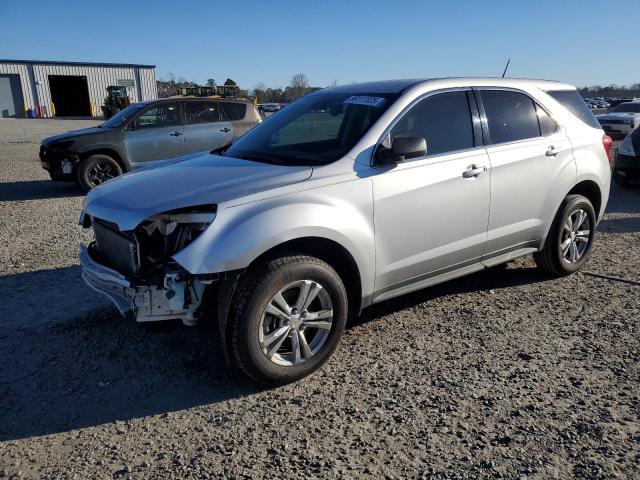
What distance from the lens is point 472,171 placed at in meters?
3.94

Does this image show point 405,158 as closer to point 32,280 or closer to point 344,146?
point 344,146

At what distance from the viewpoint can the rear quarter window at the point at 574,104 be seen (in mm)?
4898

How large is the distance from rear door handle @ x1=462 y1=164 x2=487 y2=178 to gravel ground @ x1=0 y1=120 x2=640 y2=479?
115cm

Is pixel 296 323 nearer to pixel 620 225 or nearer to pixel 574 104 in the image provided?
pixel 574 104

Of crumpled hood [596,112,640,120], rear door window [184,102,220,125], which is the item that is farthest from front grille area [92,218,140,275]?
crumpled hood [596,112,640,120]

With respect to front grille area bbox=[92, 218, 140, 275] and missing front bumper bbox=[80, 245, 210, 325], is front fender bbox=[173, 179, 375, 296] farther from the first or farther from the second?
front grille area bbox=[92, 218, 140, 275]

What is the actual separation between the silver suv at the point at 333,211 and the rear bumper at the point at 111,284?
1 cm

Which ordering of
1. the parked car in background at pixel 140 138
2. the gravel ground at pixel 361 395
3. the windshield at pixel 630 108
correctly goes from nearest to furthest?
the gravel ground at pixel 361 395 < the parked car in background at pixel 140 138 < the windshield at pixel 630 108

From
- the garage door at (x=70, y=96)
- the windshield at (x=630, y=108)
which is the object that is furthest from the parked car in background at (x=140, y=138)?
the garage door at (x=70, y=96)

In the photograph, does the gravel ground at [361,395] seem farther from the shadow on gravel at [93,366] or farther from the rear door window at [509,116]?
the rear door window at [509,116]

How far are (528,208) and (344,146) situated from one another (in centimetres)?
183

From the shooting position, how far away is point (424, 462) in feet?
8.34

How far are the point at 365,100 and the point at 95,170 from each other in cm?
710

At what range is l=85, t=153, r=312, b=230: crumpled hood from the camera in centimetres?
302
